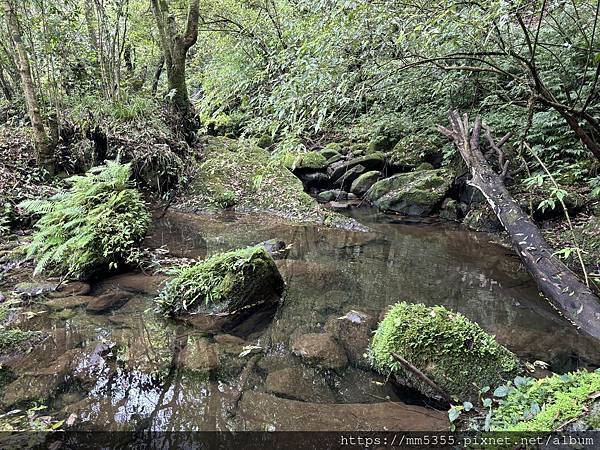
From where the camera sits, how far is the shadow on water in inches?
124

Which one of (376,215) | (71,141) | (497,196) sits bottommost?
(376,215)

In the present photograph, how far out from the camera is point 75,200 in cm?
665

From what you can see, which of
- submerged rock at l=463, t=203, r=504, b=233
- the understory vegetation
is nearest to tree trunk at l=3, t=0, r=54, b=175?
the understory vegetation

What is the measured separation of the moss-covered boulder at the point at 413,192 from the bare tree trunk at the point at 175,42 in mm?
6164

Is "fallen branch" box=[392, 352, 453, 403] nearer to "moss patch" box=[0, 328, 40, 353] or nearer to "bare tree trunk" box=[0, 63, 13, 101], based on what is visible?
"moss patch" box=[0, 328, 40, 353]

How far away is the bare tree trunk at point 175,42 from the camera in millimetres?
11109

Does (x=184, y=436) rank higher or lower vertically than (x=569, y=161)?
lower

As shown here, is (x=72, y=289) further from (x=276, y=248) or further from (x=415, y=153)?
(x=415, y=153)

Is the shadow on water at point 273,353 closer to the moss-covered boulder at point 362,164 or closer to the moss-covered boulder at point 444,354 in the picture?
the moss-covered boulder at point 444,354

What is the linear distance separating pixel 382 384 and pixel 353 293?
84.9 inches

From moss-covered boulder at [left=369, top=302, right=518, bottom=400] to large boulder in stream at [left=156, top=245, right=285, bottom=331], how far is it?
1.91 meters

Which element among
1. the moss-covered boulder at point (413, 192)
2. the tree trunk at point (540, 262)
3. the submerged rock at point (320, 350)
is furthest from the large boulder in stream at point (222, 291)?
the moss-covered boulder at point (413, 192)

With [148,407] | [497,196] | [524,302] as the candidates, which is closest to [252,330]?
[148,407]

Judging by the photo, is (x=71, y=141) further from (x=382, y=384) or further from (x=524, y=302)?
(x=524, y=302)
